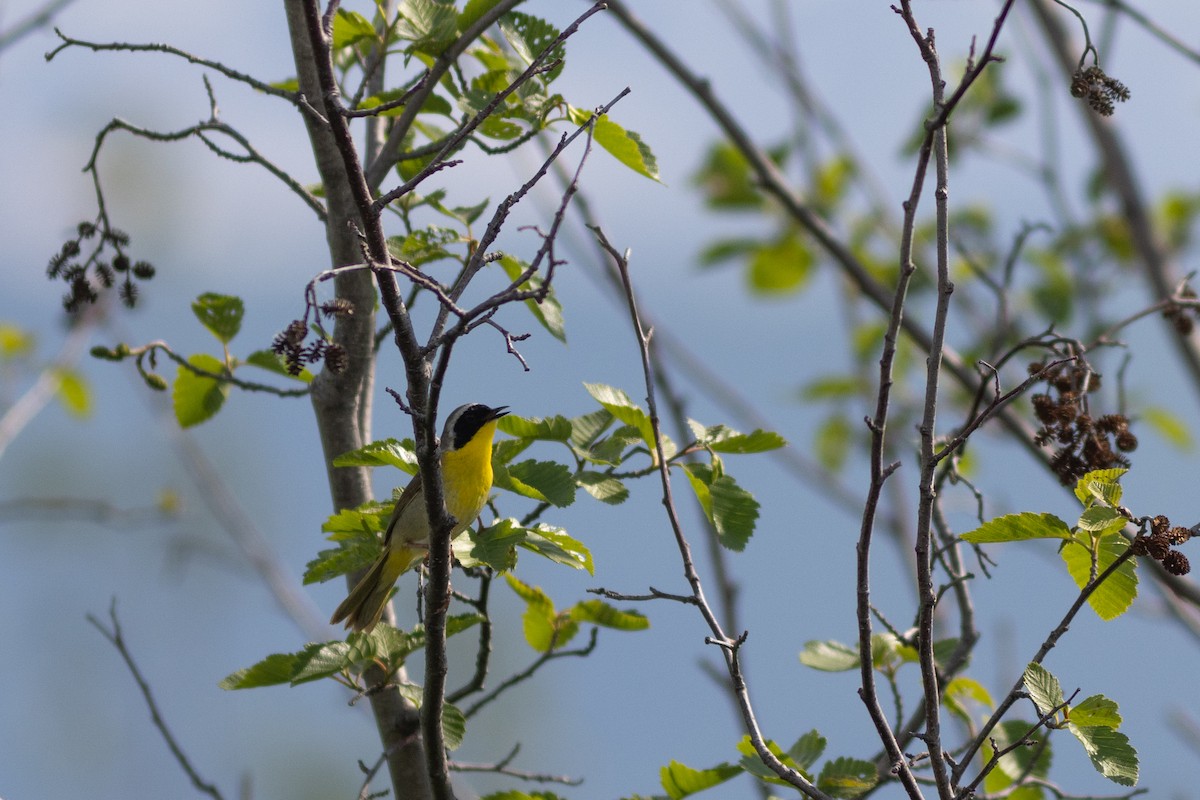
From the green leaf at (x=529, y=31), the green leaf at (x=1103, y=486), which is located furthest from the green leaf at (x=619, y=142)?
the green leaf at (x=1103, y=486)

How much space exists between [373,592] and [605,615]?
130 cm

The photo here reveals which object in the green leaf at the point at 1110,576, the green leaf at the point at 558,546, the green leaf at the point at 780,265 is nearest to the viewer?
the green leaf at the point at 1110,576

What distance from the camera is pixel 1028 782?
3531 mm

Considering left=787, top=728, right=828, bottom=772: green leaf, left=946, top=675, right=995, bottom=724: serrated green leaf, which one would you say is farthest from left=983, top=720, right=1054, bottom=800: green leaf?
left=787, top=728, right=828, bottom=772: green leaf

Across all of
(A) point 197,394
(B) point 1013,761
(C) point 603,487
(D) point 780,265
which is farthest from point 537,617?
(D) point 780,265

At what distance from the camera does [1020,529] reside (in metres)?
2.64

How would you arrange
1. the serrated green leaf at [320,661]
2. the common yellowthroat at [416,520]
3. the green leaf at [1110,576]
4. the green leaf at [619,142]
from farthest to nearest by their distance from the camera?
the common yellowthroat at [416,520]
the green leaf at [619,142]
the serrated green leaf at [320,661]
the green leaf at [1110,576]

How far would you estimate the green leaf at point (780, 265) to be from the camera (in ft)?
26.8

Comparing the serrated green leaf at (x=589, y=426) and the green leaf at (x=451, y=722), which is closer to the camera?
the green leaf at (x=451, y=722)

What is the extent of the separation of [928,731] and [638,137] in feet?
6.14

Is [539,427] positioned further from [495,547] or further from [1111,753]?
[1111,753]

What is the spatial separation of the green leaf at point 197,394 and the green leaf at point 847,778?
235cm

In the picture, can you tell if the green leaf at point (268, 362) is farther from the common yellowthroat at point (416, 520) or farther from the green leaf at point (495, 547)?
the green leaf at point (495, 547)

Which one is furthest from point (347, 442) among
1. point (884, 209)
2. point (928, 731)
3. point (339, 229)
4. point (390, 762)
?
point (884, 209)
